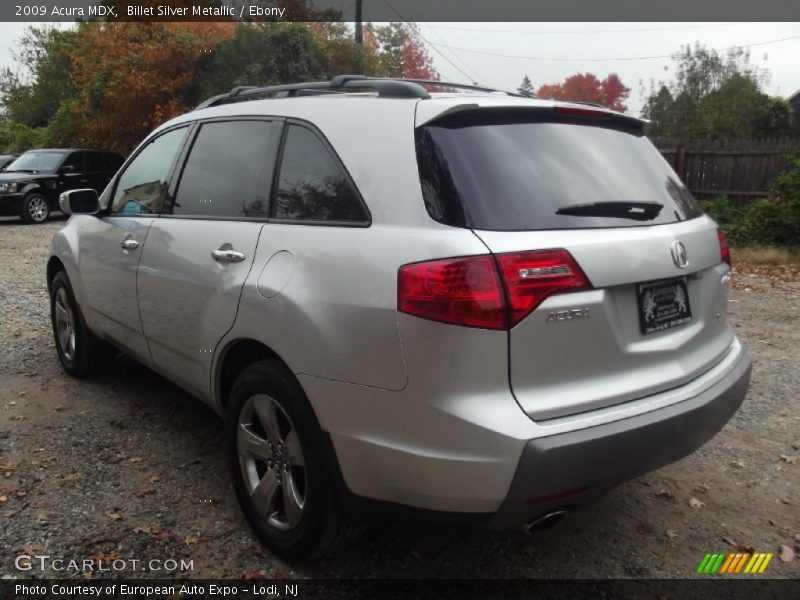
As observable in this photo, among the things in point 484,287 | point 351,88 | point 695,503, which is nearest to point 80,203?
point 351,88

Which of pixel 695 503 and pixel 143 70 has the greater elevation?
pixel 143 70

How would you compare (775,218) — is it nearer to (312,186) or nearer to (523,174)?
(523,174)

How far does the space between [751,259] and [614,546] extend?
972 centimetres

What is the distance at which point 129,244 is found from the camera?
3.76 metres

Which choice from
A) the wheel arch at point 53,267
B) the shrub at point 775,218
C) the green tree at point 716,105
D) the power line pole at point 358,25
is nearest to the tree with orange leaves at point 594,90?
the green tree at point 716,105

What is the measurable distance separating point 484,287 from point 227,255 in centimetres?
126

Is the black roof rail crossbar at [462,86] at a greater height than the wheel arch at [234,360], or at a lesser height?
greater

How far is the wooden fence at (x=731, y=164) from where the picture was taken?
→ 1412cm

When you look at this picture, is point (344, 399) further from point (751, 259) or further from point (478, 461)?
point (751, 259)

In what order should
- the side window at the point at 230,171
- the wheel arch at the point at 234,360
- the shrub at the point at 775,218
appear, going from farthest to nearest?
the shrub at the point at 775,218 → the side window at the point at 230,171 → the wheel arch at the point at 234,360

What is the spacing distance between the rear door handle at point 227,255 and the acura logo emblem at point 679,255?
64.2 inches

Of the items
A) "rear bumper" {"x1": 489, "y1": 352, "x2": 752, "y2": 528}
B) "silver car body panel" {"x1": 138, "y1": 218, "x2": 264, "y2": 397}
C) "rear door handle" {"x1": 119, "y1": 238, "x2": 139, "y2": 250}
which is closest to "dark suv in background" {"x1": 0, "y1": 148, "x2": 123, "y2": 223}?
"rear door handle" {"x1": 119, "y1": 238, "x2": 139, "y2": 250}

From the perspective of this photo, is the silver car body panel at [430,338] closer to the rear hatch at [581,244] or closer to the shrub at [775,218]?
the rear hatch at [581,244]

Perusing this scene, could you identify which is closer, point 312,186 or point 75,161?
point 312,186
